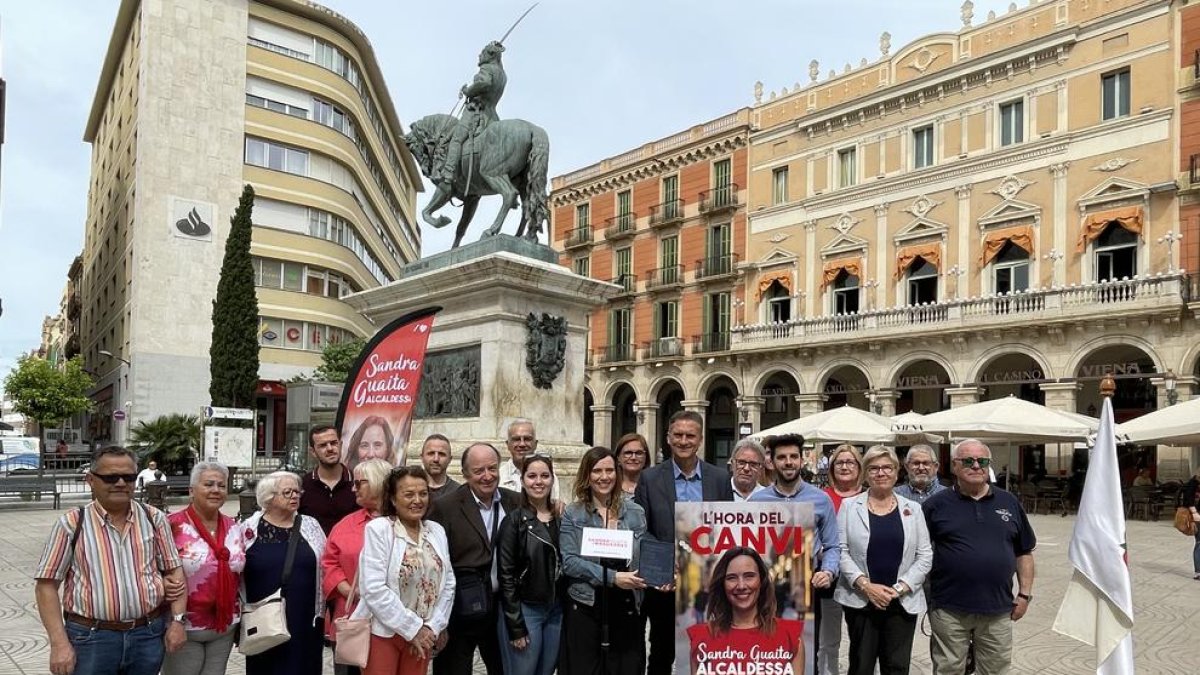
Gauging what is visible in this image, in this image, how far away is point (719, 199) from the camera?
40.6 m

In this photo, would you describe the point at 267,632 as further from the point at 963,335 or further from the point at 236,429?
the point at 963,335

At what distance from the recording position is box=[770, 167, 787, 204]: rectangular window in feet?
126

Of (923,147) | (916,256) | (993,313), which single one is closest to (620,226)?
(923,147)

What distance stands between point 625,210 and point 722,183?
5885mm

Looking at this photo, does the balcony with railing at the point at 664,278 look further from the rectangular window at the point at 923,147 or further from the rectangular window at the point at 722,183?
the rectangular window at the point at 923,147

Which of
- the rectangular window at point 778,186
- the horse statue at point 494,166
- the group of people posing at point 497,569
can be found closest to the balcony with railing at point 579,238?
the rectangular window at point 778,186

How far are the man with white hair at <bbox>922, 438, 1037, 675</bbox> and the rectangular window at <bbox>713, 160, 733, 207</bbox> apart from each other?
3542 centimetres

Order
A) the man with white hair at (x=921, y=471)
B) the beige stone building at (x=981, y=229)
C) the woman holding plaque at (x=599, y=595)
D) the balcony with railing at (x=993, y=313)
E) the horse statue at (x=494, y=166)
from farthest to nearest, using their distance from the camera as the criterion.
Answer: the beige stone building at (x=981, y=229) → the balcony with railing at (x=993, y=313) → the horse statue at (x=494, y=166) → the man with white hair at (x=921, y=471) → the woman holding plaque at (x=599, y=595)

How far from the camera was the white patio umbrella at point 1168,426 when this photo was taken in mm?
16281

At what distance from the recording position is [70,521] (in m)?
4.12

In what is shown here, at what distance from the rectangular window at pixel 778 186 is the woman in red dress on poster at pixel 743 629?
3523cm

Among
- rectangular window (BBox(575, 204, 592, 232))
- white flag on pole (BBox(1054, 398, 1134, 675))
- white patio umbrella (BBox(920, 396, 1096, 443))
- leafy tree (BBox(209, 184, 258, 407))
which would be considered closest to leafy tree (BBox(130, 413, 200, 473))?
leafy tree (BBox(209, 184, 258, 407))

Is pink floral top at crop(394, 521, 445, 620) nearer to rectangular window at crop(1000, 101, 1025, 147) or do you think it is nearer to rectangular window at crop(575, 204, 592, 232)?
rectangular window at crop(1000, 101, 1025, 147)

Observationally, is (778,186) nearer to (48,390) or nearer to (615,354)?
(615,354)
